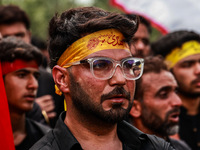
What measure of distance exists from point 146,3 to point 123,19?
4816 mm

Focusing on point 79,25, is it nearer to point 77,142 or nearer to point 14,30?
point 77,142

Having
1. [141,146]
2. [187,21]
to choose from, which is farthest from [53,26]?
[187,21]

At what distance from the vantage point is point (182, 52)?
222 inches

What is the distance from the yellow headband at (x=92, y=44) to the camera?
2557 millimetres

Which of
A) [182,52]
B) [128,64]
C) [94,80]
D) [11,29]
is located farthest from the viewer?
[11,29]

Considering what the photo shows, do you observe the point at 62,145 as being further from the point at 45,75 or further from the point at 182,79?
the point at 182,79

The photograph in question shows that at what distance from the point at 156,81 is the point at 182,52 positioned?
1.62 m

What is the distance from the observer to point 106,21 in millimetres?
2553

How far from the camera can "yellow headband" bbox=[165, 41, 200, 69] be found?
562 cm

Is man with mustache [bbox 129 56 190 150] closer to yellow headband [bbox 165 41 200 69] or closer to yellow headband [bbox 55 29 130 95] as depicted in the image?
yellow headband [bbox 165 41 200 69]

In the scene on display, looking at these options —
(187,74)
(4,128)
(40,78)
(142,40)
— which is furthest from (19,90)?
(142,40)

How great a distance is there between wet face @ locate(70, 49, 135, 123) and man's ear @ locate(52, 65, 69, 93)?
0.10 m

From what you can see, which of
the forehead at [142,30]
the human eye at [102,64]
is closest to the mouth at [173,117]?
the human eye at [102,64]

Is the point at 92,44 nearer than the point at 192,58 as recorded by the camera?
Yes
